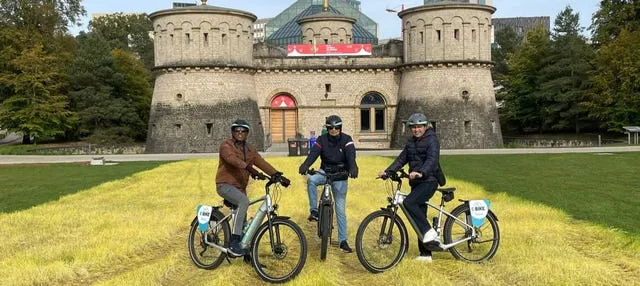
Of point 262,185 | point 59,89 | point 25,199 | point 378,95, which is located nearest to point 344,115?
point 378,95

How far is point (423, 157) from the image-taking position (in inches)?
316

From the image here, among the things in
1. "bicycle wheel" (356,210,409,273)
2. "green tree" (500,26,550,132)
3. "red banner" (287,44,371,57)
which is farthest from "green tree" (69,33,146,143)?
"bicycle wheel" (356,210,409,273)

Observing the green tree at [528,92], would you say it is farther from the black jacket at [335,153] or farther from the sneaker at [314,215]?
the black jacket at [335,153]

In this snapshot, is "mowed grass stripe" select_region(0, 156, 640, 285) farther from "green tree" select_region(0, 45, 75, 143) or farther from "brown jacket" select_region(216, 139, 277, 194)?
"green tree" select_region(0, 45, 75, 143)

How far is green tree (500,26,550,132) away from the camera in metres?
48.5

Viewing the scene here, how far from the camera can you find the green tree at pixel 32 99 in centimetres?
4241

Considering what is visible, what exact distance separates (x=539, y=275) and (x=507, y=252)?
115 centimetres

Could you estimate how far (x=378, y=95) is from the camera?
42.2 metres

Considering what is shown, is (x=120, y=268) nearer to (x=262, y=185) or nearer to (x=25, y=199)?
(x=25, y=199)

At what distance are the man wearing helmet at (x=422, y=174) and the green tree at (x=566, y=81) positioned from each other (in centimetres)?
3835

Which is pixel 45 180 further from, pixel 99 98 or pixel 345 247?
pixel 99 98

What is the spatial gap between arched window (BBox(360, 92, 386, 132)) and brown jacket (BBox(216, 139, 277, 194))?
34219 mm

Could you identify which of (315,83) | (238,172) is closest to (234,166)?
(238,172)

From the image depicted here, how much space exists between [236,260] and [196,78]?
102 ft
